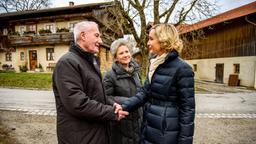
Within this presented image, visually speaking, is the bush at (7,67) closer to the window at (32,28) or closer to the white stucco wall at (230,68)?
the window at (32,28)

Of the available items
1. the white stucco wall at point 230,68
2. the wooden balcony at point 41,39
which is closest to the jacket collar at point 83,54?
the white stucco wall at point 230,68

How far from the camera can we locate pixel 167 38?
2775 millimetres

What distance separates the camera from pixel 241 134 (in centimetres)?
624

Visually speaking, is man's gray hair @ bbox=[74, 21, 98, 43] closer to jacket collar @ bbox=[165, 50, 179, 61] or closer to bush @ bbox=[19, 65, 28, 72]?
jacket collar @ bbox=[165, 50, 179, 61]

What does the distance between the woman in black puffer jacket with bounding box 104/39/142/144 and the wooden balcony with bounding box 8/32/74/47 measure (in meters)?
24.4

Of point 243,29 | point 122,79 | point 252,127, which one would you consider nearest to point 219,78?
point 243,29

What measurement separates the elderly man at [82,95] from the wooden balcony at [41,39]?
25.1 meters

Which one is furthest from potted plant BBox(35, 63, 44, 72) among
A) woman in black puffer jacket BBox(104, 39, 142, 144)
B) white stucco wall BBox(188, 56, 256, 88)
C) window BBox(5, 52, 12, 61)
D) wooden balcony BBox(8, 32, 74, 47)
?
woman in black puffer jacket BBox(104, 39, 142, 144)

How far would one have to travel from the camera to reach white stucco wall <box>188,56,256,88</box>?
19.8 metres

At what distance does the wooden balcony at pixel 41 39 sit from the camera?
2762cm

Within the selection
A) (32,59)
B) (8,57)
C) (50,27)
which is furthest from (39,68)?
(8,57)

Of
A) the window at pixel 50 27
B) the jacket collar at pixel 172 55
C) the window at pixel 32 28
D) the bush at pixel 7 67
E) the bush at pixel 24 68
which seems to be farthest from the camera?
the window at pixel 32 28

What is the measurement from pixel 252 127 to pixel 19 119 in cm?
680

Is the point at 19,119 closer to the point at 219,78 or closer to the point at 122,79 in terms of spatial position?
the point at 122,79
